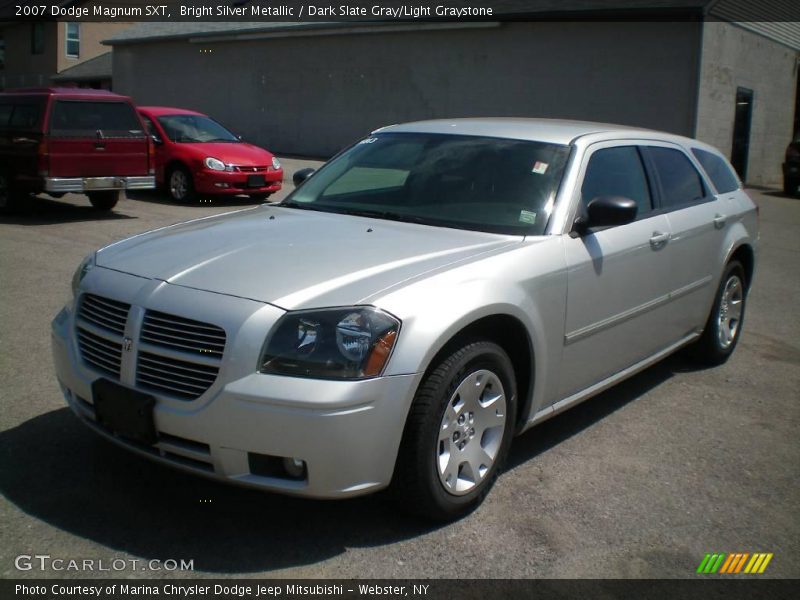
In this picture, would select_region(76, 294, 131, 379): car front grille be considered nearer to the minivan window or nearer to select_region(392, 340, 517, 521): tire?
select_region(392, 340, 517, 521): tire

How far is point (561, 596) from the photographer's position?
10.7 ft

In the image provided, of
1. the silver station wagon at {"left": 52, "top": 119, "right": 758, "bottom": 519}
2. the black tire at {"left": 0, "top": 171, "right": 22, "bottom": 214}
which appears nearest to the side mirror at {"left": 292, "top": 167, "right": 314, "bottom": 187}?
the silver station wagon at {"left": 52, "top": 119, "right": 758, "bottom": 519}

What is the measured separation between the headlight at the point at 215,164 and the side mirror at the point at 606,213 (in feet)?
33.6

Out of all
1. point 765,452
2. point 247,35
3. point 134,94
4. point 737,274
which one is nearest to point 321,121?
point 247,35

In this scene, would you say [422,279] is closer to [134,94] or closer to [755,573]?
[755,573]

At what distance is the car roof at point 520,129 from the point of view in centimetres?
489

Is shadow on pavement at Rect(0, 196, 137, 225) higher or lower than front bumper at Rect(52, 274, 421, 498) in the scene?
lower

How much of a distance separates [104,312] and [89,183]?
898cm

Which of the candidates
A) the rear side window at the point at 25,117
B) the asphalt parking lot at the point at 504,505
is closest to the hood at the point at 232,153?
the rear side window at the point at 25,117

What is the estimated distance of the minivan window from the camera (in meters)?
4.76

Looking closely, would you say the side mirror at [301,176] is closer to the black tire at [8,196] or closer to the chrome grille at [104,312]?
the chrome grille at [104,312]

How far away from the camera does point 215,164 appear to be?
13859mm

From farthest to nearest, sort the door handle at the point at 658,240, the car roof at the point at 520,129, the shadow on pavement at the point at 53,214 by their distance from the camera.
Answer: the shadow on pavement at the point at 53,214 < the door handle at the point at 658,240 < the car roof at the point at 520,129

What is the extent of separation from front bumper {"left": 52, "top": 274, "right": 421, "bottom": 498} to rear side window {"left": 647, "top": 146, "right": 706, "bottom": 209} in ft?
9.31
